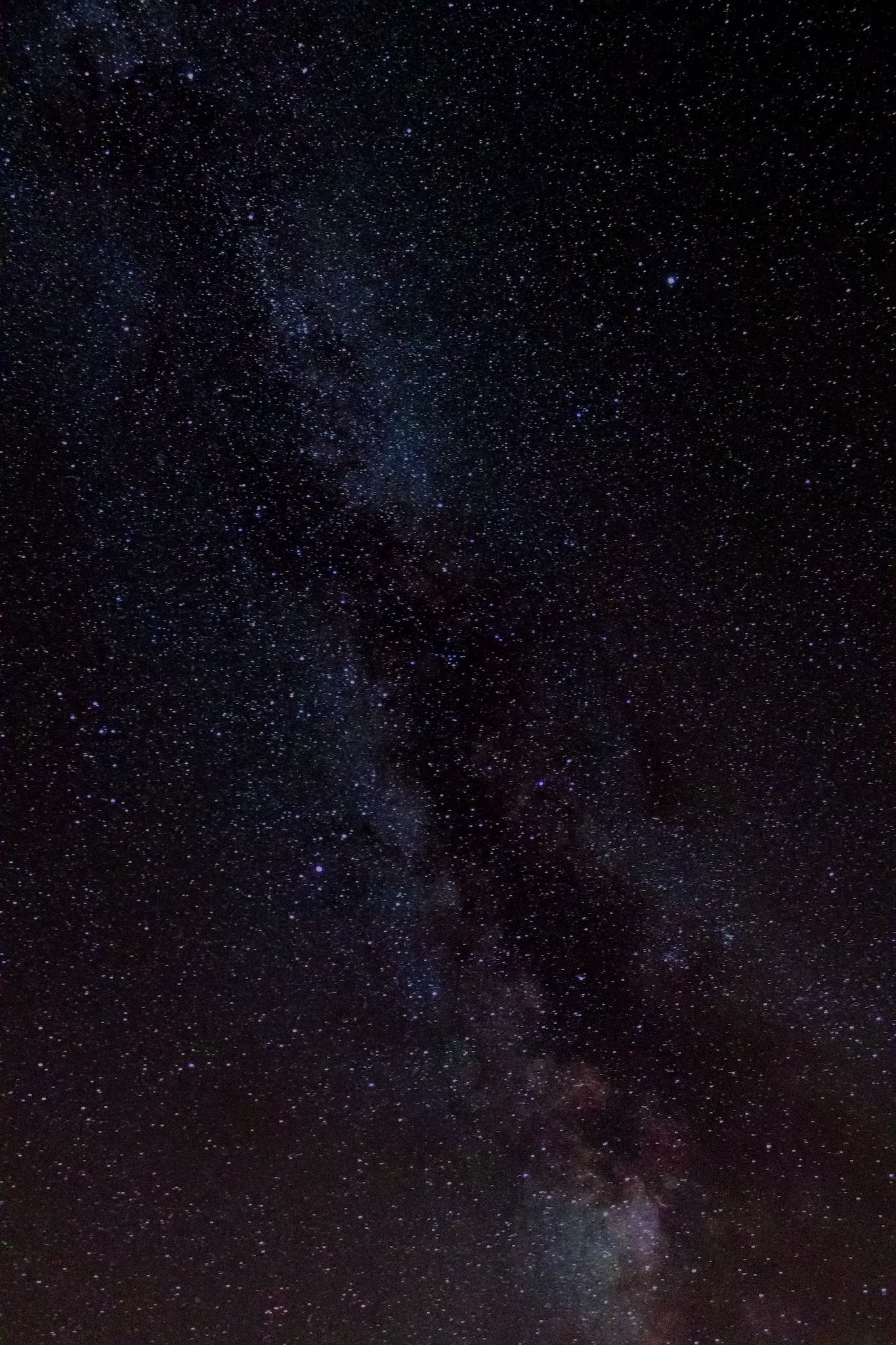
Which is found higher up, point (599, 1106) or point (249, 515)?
point (249, 515)

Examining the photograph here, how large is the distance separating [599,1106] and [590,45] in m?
3.28

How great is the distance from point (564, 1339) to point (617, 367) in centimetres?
362

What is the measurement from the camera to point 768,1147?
2559 millimetres

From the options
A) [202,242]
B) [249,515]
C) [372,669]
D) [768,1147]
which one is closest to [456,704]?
[372,669]

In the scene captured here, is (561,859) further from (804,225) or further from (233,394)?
(804,225)

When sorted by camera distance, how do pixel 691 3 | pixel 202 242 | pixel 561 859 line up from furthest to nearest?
pixel 561 859 < pixel 202 242 < pixel 691 3

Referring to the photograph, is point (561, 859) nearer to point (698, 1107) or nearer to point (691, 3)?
point (698, 1107)

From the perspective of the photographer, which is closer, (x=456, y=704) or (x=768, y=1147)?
(x=456, y=704)

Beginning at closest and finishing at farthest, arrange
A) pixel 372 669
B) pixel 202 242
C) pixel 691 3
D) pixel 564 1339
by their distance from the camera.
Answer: pixel 691 3 < pixel 202 242 < pixel 372 669 < pixel 564 1339

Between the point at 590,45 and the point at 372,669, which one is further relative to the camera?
the point at 372,669

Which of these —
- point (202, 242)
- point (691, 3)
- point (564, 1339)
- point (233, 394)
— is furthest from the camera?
point (564, 1339)

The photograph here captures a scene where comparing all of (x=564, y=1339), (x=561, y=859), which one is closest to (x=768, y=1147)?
(x=564, y=1339)

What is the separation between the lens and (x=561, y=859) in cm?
235

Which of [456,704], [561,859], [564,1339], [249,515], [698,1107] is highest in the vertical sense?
[249,515]
